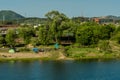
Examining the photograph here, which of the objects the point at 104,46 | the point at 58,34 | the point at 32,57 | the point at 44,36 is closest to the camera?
the point at 32,57

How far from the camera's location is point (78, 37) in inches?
2352

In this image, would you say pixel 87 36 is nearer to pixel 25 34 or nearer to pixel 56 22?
pixel 56 22

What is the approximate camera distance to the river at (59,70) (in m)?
39.0

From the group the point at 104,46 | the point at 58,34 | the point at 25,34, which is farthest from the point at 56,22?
the point at 104,46

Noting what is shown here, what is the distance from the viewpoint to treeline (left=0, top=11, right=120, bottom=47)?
193 feet

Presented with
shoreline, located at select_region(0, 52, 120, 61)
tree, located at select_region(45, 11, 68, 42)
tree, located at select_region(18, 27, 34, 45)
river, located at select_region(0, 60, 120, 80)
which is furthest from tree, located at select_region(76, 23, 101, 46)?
river, located at select_region(0, 60, 120, 80)

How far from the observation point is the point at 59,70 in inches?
1741

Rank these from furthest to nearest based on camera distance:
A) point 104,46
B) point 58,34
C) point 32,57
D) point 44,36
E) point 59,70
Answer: point 58,34 → point 44,36 → point 104,46 → point 32,57 → point 59,70

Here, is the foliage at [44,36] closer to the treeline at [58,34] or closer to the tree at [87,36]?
the treeline at [58,34]

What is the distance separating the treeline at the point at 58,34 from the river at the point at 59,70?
916 centimetres

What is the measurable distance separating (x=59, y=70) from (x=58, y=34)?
17.0m

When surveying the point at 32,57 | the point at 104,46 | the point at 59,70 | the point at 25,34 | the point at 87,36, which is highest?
the point at 25,34

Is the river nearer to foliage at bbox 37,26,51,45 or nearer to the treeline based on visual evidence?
foliage at bbox 37,26,51,45

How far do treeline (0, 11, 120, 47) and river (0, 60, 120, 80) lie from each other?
9162mm
